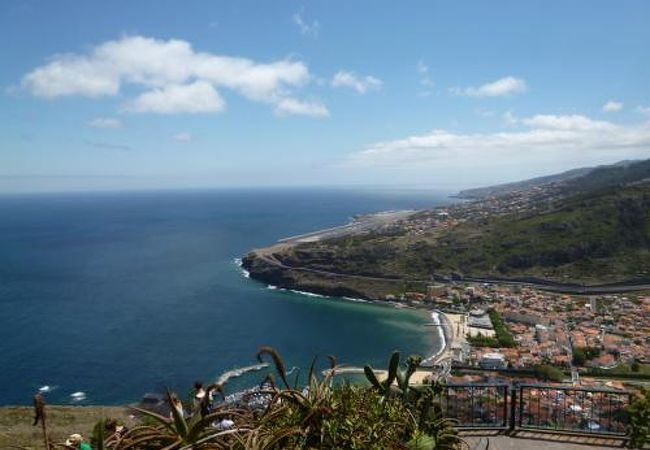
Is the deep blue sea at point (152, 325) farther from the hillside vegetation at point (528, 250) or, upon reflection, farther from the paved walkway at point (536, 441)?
the paved walkway at point (536, 441)

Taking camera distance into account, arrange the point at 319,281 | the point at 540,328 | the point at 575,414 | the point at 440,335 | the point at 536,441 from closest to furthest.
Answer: the point at 536,441
the point at 575,414
the point at 440,335
the point at 540,328
the point at 319,281

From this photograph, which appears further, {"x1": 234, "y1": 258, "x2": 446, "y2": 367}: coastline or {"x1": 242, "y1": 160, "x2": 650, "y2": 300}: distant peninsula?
{"x1": 242, "y1": 160, "x2": 650, "y2": 300}: distant peninsula

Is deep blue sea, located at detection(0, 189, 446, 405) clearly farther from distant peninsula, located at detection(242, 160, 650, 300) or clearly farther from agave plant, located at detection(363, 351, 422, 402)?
agave plant, located at detection(363, 351, 422, 402)

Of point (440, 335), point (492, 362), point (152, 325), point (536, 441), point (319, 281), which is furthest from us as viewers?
point (319, 281)

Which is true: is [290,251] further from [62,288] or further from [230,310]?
[62,288]

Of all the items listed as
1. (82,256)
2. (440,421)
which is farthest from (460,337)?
(82,256)

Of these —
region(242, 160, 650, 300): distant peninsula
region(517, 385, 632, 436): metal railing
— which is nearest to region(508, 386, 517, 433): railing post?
region(517, 385, 632, 436): metal railing

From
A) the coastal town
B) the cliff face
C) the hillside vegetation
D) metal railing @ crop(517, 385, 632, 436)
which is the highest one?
metal railing @ crop(517, 385, 632, 436)

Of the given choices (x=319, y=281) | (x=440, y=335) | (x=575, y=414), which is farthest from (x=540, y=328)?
(x=575, y=414)

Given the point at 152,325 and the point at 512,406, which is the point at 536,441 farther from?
the point at 152,325
